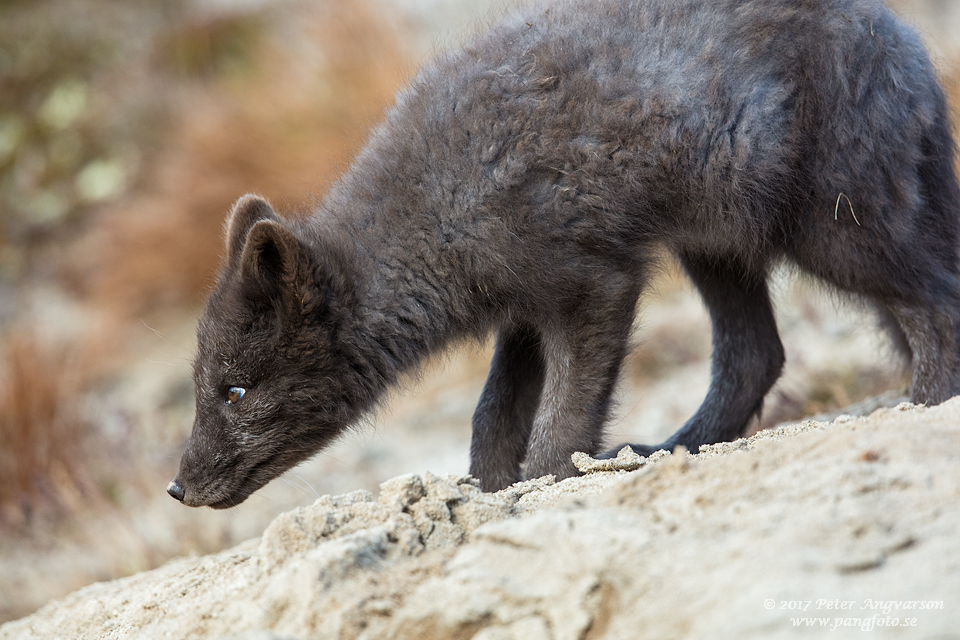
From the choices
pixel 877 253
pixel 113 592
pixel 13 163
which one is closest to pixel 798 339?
pixel 877 253

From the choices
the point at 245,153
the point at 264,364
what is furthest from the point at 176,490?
the point at 245,153

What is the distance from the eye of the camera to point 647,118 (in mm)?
4102

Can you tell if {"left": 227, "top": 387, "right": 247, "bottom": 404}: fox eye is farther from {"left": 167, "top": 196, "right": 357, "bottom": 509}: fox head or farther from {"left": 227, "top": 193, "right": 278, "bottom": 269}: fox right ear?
{"left": 227, "top": 193, "right": 278, "bottom": 269}: fox right ear

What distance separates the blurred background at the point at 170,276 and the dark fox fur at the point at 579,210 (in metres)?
0.47

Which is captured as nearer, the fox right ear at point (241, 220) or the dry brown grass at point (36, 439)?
the fox right ear at point (241, 220)

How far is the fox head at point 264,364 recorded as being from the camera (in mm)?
4055

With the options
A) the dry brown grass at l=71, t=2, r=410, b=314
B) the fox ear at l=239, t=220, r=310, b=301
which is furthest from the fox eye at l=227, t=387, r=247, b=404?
the dry brown grass at l=71, t=2, r=410, b=314

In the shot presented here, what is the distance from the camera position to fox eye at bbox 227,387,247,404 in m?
4.25

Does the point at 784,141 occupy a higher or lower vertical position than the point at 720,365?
higher

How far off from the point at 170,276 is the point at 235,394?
7.07 metres

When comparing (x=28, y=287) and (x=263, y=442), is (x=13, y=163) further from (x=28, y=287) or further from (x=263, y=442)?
(x=263, y=442)

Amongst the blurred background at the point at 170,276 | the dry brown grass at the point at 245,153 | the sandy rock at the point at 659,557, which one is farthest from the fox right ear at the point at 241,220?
the dry brown grass at the point at 245,153

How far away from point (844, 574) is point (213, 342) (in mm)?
3010

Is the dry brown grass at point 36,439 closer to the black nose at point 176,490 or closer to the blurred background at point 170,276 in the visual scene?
the blurred background at point 170,276
